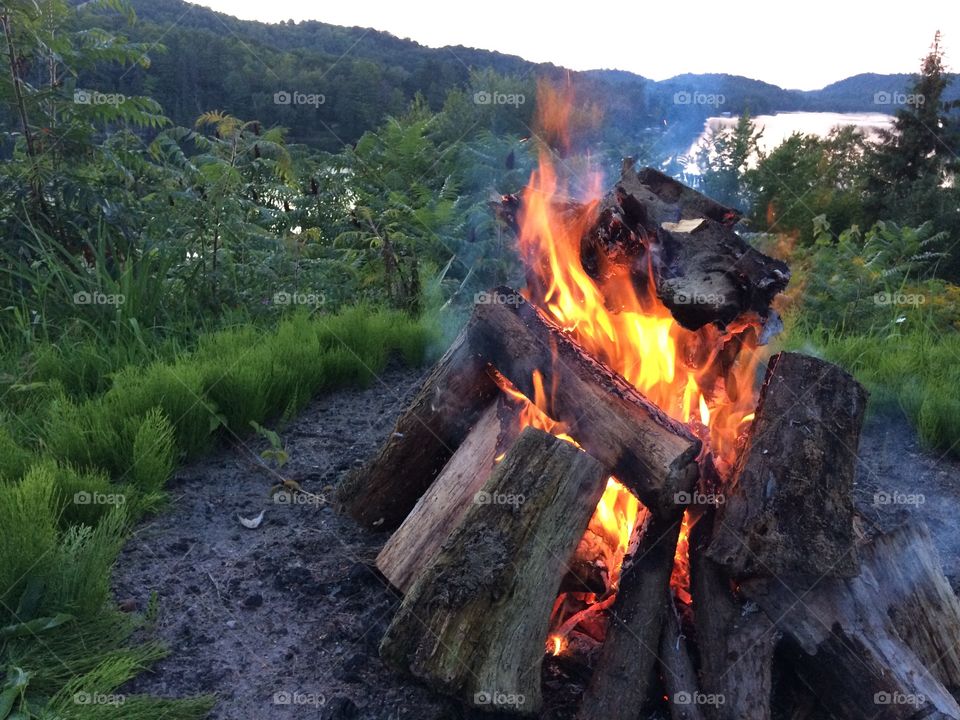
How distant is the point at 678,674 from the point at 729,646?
0.55 feet

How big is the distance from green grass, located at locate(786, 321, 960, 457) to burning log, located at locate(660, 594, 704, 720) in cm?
210

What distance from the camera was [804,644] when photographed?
2.06 metres

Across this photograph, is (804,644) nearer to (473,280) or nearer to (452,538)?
(452,538)

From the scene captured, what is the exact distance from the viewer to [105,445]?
283 cm

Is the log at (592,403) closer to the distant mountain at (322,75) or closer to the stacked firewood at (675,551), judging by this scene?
the stacked firewood at (675,551)

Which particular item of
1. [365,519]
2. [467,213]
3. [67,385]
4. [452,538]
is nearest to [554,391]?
[452,538]

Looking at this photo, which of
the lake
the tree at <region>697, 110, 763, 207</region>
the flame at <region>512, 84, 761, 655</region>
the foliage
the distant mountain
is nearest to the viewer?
the flame at <region>512, 84, 761, 655</region>

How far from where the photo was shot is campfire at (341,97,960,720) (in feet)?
6.59

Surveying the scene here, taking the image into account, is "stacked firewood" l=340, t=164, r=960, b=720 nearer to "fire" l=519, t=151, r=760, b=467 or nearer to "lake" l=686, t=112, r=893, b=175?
"fire" l=519, t=151, r=760, b=467

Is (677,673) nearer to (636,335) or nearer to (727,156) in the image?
(636,335)

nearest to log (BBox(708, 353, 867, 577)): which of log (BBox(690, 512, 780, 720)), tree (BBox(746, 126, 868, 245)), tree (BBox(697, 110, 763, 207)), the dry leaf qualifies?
log (BBox(690, 512, 780, 720))

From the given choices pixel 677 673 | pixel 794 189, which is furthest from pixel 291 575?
pixel 794 189

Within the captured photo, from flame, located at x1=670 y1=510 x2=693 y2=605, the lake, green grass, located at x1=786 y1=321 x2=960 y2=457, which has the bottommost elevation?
flame, located at x1=670 y1=510 x2=693 y2=605

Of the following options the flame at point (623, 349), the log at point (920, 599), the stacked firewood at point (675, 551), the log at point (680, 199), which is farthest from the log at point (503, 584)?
the log at point (680, 199)
